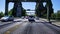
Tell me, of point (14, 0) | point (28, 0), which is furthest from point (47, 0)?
point (14, 0)

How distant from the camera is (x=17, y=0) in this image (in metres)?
66.4

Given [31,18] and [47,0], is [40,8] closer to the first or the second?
[47,0]

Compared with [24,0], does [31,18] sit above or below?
below

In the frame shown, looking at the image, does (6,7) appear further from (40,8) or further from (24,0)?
(40,8)

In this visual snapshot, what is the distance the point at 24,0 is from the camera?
67750 millimetres

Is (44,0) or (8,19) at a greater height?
(44,0)

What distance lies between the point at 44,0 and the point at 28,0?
5904 mm

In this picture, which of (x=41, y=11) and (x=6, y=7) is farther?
(x=41, y=11)

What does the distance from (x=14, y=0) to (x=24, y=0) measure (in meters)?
3.98

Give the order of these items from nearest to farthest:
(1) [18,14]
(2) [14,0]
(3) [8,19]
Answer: (3) [8,19]
(2) [14,0]
(1) [18,14]

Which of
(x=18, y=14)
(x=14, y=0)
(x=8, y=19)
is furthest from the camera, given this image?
(x=18, y=14)

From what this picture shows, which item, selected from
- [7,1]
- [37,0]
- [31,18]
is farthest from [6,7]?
[31,18]

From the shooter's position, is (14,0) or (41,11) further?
(41,11)

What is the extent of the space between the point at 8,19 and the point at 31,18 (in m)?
7.07
